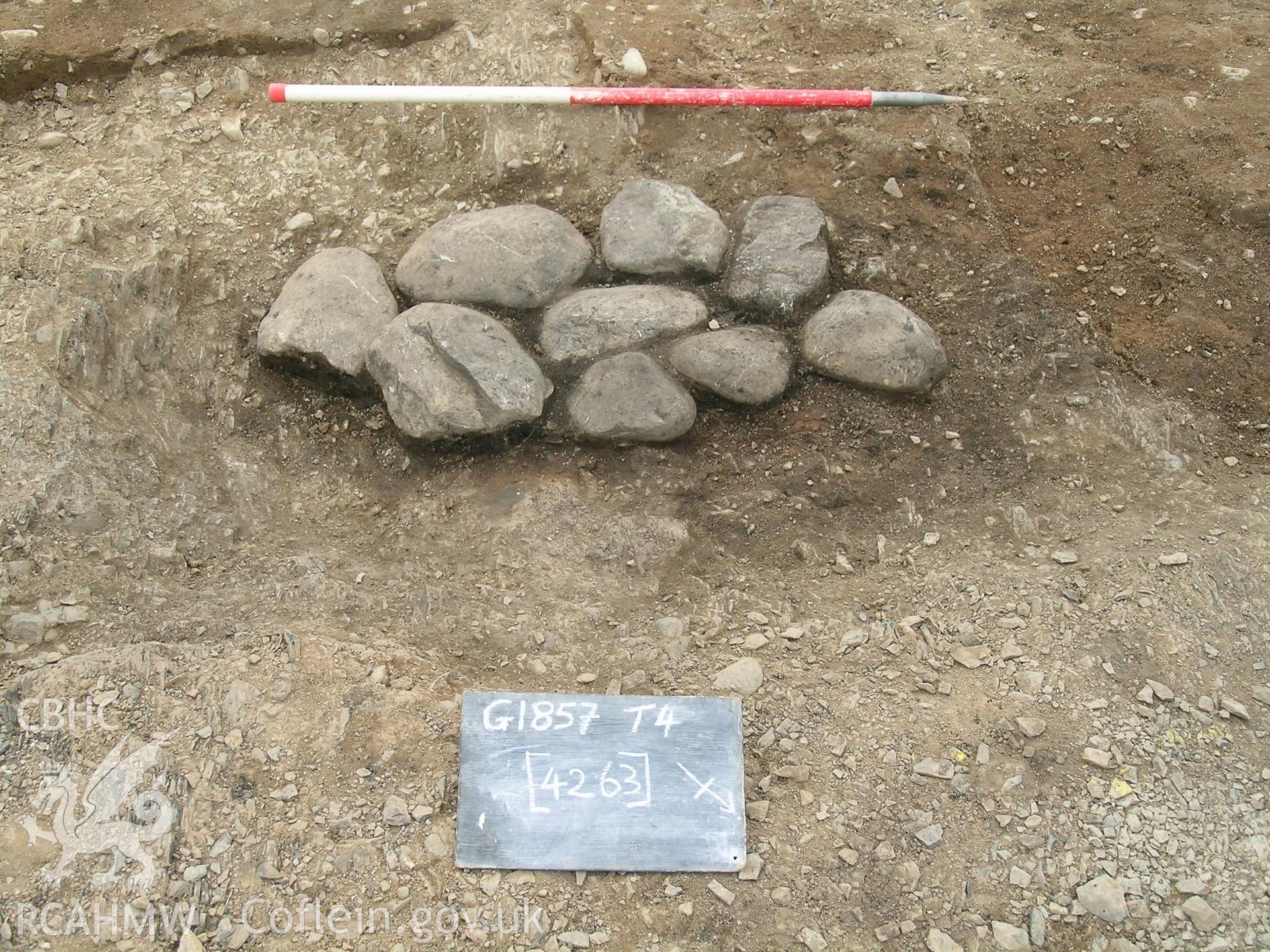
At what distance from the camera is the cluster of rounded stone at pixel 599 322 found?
3707 millimetres

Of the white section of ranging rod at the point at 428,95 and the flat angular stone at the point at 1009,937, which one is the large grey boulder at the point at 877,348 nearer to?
the white section of ranging rod at the point at 428,95

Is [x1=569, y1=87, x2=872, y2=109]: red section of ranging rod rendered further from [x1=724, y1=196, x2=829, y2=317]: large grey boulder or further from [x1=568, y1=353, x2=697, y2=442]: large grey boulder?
[x1=568, y1=353, x2=697, y2=442]: large grey boulder

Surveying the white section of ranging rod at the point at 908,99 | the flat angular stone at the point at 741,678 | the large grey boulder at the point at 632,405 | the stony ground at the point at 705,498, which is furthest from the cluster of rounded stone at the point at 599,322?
the flat angular stone at the point at 741,678

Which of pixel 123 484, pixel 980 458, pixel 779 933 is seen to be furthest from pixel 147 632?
pixel 980 458

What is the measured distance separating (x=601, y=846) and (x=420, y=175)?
3.07 meters

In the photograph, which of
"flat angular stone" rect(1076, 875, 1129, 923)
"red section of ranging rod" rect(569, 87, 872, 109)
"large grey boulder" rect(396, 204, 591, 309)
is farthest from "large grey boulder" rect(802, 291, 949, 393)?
"flat angular stone" rect(1076, 875, 1129, 923)

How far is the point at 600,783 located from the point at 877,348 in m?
1.92

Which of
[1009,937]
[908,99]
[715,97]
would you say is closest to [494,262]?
[715,97]

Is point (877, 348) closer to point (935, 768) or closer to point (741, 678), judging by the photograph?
point (741, 678)

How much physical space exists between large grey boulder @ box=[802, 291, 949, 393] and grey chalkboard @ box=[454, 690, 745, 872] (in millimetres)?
1494

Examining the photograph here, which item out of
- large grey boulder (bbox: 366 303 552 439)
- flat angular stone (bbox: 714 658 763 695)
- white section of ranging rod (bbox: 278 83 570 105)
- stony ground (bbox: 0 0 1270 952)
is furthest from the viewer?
white section of ranging rod (bbox: 278 83 570 105)

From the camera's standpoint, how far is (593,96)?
179 inches

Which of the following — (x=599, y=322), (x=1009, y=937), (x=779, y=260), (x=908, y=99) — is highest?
(x=908, y=99)

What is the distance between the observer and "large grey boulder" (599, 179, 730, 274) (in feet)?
13.6
